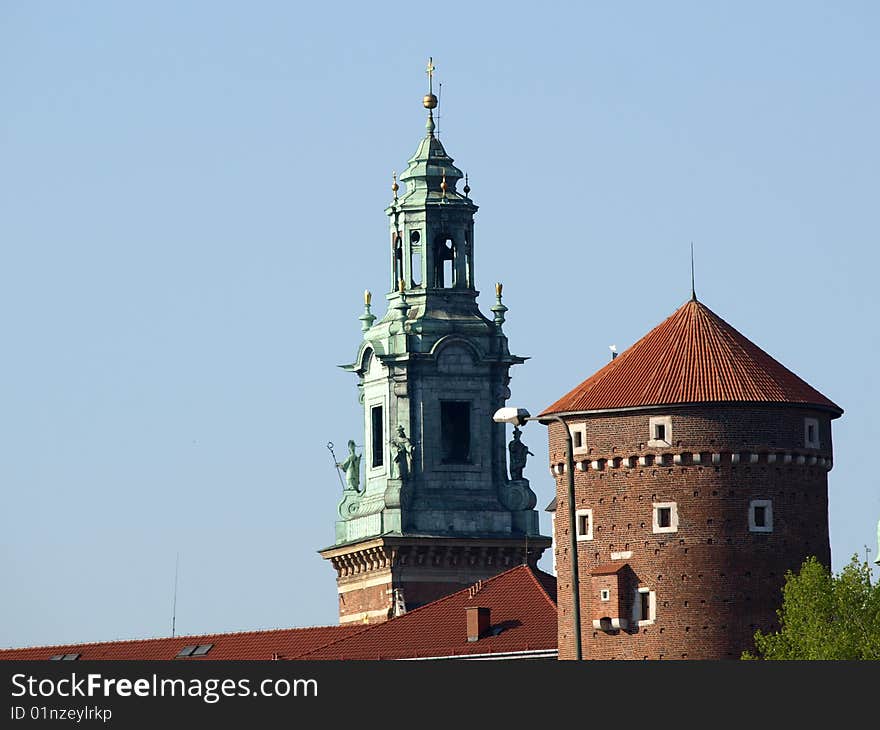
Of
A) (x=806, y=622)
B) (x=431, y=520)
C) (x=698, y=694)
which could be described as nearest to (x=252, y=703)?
(x=698, y=694)

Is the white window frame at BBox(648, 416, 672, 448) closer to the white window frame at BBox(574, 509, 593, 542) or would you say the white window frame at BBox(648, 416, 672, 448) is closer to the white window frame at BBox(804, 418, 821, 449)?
the white window frame at BBox(574, 509, 593, 542)

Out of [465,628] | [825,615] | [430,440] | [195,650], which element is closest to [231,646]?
[195,650]

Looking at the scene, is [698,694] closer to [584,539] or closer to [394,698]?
[394,698]

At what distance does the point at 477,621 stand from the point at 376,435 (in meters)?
37.0

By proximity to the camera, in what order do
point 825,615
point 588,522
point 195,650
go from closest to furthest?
point 825,615 → point 588,522 → point 195,650

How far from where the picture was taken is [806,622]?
378 feet

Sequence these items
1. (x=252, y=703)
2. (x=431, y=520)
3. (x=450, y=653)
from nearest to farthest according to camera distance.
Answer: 1. (x=252, y=703)
2. (x=450, y=653)
3. (x=431, y=520)

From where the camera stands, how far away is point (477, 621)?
139000 millimetres

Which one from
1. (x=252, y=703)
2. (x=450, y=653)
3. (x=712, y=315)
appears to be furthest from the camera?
(x=450, y=653)

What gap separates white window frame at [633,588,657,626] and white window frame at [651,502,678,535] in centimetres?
195

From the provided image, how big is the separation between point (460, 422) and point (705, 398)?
5525 centimetres

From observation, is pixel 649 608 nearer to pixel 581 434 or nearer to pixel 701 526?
pixel 701 526

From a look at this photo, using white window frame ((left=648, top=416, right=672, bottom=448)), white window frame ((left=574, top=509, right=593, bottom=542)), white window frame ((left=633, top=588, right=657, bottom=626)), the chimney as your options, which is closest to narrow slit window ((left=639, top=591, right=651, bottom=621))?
white window frame ((left=633, top=588, right=657, bottom=626))

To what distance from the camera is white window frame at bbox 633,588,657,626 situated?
389 ft
